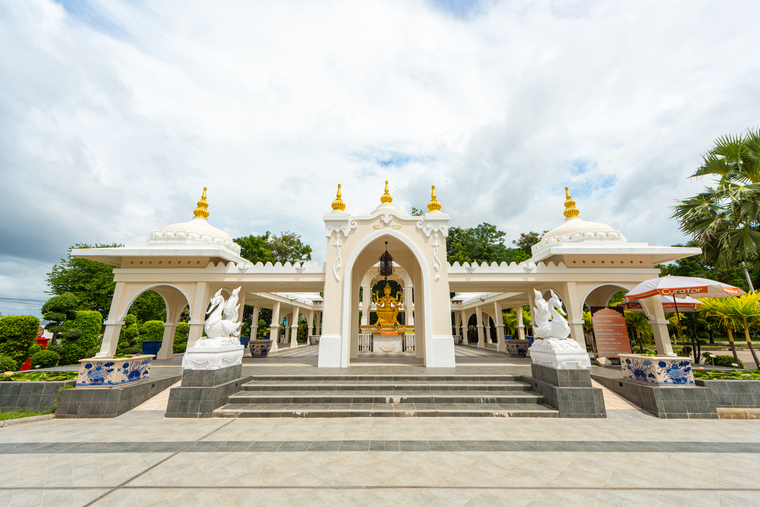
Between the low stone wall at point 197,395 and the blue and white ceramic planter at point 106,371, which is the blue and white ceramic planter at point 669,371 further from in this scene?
the blue and white ceramic planter at point 106,371

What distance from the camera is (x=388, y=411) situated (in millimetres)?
5680

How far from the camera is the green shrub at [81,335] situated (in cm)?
1136

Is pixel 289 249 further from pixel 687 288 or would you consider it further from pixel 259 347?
pixel 687 288

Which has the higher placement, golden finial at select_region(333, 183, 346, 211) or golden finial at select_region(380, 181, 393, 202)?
golden finial at select_region(380, 181, 393, 202)

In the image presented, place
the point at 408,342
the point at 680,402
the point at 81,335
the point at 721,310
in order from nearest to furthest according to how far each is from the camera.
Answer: the point at 680,402
the point at 721,310
the point at 81,335
the point at 408,342

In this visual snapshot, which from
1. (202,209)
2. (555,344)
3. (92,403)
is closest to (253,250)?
(202,209)

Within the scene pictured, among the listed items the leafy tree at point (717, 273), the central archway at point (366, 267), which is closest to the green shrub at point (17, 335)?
the central archway at point (366, 267)

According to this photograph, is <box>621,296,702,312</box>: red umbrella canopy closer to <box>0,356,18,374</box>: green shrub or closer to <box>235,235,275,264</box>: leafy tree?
<box>0,356,18,374</box>: green shrub

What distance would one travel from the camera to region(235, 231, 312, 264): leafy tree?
25406 mm

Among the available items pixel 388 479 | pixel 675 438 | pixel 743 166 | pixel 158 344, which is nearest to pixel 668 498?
pixel 675 438

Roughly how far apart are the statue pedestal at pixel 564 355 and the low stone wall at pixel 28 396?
980 cm

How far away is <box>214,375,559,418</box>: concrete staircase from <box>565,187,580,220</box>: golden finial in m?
8.71

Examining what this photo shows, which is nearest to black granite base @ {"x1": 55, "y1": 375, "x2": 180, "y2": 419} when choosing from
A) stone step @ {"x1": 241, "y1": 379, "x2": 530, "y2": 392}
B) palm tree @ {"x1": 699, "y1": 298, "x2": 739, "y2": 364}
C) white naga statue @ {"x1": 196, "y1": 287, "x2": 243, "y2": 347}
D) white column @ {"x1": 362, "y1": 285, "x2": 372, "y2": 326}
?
white naga statue @ {"x1": 196, "y1": 287, "x2": 243, "y2": 347}

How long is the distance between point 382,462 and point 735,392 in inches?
274
